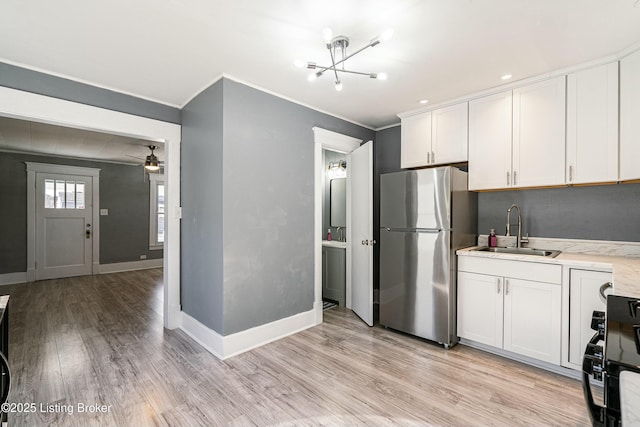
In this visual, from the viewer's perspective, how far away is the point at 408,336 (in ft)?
10.1

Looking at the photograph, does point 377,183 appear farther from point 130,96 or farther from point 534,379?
point 130,96

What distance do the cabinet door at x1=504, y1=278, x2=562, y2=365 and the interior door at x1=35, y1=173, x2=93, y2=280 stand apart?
7530 millimetres

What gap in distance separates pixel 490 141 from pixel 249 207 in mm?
2443

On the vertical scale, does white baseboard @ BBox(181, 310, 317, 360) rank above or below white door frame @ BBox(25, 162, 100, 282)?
below

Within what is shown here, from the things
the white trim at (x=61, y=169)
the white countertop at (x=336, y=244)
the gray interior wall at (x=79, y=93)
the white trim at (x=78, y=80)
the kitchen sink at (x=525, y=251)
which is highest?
the white trim at (x=78, y=80)

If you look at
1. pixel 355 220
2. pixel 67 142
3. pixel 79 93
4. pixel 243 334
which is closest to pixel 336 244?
pixel 355 220

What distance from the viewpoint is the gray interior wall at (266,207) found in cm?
266

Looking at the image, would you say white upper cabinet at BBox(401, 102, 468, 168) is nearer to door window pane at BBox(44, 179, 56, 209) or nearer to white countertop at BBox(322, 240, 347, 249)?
white countertop at BBox(322, 240, 347, 249)

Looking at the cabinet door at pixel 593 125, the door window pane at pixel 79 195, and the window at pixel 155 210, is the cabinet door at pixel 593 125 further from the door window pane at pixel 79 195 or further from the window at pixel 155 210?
the door window pane at pixel 79 195

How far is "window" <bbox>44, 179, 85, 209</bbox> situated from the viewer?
18.9 feet

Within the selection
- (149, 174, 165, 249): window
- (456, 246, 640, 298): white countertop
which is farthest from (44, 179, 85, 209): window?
(456, 246, 640, 298): white countertop

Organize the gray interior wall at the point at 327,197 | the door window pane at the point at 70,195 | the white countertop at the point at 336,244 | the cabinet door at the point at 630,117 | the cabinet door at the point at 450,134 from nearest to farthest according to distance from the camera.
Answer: the cabinet door at the point at 630,117
the cabinet door at the point at 450,134
the white countertop at the point at 336,244
the gray interior wall at the point at 327,197
the door window pane at the point at 70,195

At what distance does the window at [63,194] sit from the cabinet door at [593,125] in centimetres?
801

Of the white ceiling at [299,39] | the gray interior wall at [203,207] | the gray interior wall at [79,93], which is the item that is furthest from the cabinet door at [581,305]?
the gray interior wall at [79,93]
